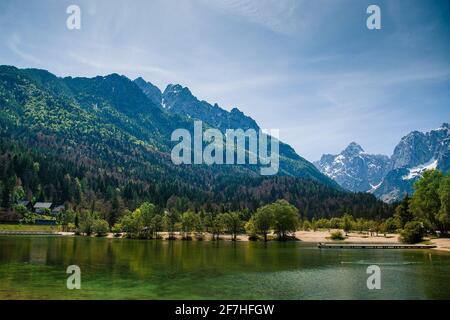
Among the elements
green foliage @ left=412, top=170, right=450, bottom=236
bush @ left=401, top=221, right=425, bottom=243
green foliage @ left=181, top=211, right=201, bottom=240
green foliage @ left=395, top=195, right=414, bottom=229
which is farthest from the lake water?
green foliage @ left=395, top=195, right=414, bottom=229

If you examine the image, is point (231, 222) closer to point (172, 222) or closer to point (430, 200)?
point (172, 222)

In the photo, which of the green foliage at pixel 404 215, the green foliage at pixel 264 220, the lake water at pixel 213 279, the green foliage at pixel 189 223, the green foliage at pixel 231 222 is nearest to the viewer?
the lake water at pixel 213 279

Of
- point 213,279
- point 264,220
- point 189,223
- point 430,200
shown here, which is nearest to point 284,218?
point 264,220

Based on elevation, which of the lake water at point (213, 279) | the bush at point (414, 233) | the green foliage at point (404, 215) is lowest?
the lake water at point (213, 279)

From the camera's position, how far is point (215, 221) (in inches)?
7279

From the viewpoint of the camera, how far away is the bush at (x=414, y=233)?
146837 millimetres

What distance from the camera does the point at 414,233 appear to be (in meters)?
146

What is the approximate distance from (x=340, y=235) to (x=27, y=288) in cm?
16393

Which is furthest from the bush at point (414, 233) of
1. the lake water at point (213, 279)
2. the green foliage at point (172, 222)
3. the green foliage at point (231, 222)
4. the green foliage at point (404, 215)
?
the green foliage at point (172, 222)

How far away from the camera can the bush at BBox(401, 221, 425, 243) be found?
147 meters

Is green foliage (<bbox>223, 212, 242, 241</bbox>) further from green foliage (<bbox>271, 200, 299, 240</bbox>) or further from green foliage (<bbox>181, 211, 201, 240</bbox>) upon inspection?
green foliage (<bbox>271, 200, 299, 240</bbox>)

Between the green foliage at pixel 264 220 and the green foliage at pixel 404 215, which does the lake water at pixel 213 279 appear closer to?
the green foliage at pixel 264 220
